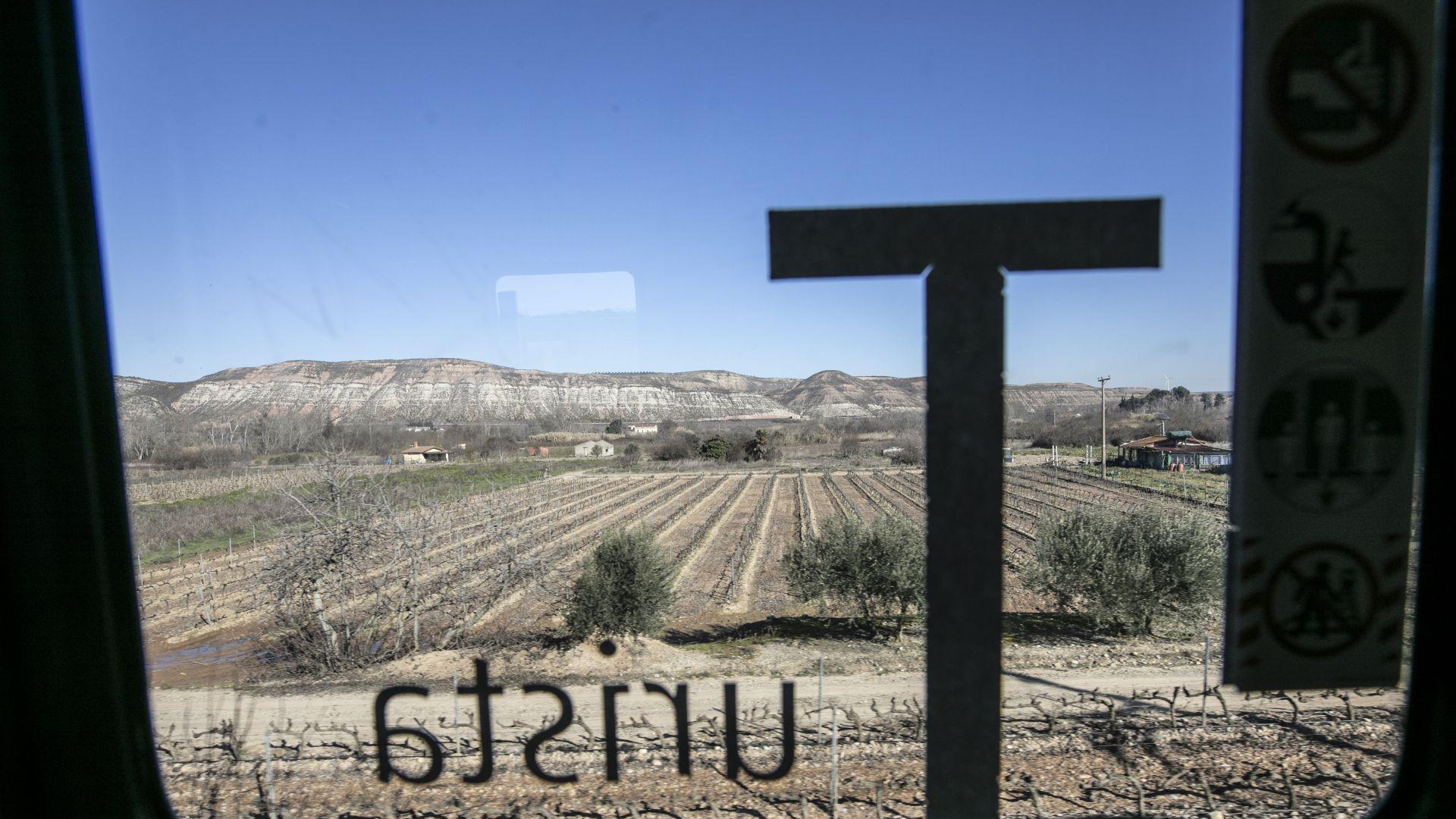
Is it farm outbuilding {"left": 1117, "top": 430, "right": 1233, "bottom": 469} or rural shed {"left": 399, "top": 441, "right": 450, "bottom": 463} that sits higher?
farm outbuilding {"left": 1117, "top": 430, "right": 1233, "bottom": 469}

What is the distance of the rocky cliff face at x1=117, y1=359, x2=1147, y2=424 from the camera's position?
7.10 ft

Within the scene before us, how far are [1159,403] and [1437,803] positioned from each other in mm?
1094

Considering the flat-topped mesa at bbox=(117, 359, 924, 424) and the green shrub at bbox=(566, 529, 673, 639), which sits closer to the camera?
the flat-topped mesa at bbox=(117, 359, 924, 424)

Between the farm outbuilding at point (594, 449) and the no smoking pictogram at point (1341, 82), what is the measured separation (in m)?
3.55

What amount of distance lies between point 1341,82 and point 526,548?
618 centimetres

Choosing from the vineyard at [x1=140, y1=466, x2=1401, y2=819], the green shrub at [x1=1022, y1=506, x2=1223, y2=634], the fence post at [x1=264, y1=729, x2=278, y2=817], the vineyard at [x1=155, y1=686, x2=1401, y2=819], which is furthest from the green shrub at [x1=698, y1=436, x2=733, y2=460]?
the green shrub at [x1=1022, y1=506, x2=1223, y2=634]

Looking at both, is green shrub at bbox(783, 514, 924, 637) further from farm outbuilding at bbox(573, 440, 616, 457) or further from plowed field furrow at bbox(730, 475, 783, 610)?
farm outbuilding at bbox(573, 440, 616, 457)

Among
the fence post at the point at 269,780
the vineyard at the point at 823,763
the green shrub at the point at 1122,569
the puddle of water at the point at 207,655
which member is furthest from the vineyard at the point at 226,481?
the green shrub at the point at 1122,569

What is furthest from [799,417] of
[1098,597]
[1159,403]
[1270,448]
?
[1098,597]

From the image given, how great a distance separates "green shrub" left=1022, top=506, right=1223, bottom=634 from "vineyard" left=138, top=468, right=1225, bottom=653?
35cm

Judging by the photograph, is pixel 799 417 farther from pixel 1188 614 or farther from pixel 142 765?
pixel 1188 614

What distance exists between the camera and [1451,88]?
1.12 metres

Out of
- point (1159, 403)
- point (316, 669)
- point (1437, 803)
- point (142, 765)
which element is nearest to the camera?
point (1437, 803)

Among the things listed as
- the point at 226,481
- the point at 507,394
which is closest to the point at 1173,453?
the point at 507,394
